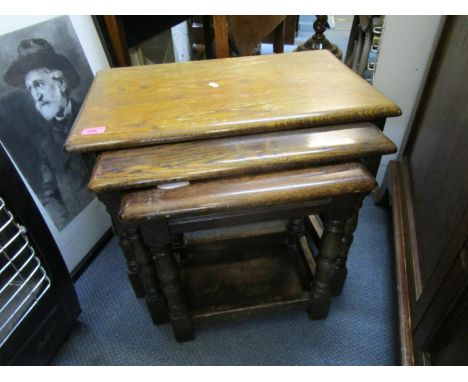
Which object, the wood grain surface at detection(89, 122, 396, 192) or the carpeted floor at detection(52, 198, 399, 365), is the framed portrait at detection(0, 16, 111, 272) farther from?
the wood grain surface at detection(89, 122, 396, 192)

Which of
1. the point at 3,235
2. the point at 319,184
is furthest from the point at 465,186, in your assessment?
the point at 3,235

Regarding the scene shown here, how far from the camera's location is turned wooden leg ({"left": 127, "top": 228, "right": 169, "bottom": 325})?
764 mm

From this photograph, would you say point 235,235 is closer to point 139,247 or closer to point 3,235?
point 139,247

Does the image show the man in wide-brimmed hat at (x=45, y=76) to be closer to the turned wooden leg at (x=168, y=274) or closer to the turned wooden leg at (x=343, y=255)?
the turned wooden leg at (x=168, y=274)

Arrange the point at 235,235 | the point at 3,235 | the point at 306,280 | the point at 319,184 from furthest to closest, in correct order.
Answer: the point at 235,235 → the point at 306,280 → the point at 3,235 → the point at 319,184

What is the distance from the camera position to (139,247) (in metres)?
0.78

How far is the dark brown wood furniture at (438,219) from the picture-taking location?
1.93 feet

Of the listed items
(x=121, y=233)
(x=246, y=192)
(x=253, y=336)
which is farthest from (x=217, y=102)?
(x=253, y=336)

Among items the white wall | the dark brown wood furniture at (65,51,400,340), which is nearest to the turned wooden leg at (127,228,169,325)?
the dark brown wood furniture at (65,51,400,340)

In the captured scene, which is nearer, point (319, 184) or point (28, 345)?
point (319, 184)

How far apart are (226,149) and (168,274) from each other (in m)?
0.36

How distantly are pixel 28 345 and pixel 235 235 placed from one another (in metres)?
0.75

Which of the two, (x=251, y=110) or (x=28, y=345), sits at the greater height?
(x=251, y=110)

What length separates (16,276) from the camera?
78 centimetres
